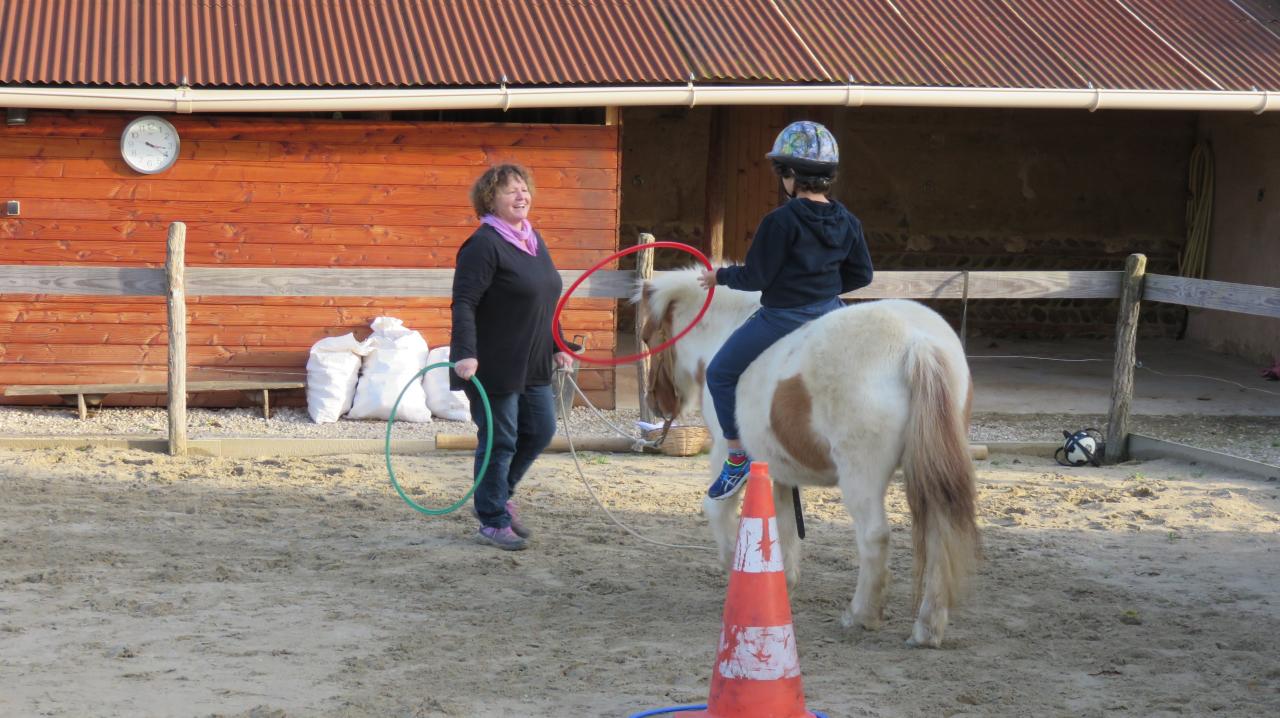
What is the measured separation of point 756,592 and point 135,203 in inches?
276

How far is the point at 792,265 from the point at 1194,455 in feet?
14.3

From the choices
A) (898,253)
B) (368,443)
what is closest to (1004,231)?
(898,253)

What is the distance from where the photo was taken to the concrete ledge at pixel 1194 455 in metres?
7.66

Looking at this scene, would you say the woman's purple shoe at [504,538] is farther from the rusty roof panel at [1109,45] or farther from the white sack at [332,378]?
the rusty roof panel at [1109,45]

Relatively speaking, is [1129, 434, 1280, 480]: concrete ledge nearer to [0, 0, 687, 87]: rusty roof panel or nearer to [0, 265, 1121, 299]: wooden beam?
[0, 265, 1121, 299]: wooden beam

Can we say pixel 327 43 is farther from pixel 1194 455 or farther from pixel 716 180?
pixel 1194 455

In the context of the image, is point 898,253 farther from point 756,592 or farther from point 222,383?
point 756,592

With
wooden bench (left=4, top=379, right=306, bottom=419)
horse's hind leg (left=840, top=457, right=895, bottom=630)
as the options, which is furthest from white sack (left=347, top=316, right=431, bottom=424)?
horse's hind leg (left=840, top=457, right=895, bottom=630)

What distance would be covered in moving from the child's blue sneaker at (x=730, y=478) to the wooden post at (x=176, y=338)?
4.02m

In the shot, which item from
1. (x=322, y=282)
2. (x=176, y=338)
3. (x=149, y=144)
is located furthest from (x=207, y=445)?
(x=149, y=144)

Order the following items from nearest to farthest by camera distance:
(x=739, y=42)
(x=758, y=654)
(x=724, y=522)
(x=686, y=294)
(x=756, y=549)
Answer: (x=758, y=654) < (x=756, y=549) < (x=724, y=522) < (x=686, y=294) < (x=739, y=42)

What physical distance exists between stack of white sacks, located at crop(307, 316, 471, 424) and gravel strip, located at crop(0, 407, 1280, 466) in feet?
0.34

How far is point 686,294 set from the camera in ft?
17.8

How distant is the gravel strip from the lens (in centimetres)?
873
